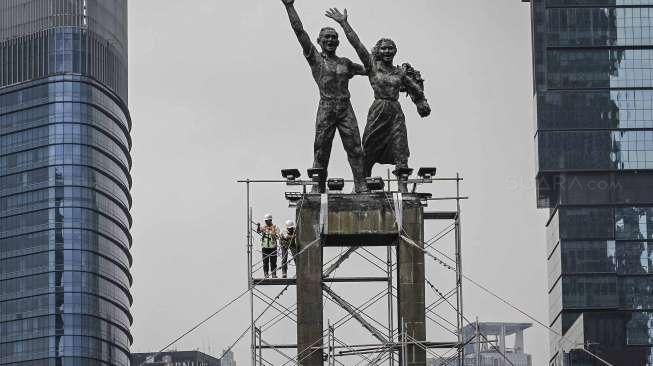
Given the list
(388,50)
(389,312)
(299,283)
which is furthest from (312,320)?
(388,50)

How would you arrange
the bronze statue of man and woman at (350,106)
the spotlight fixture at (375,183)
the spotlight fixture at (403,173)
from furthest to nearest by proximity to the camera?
the bronze statue of man and woman at (350,106) → the spotlight fixture at (403,173) → the spotlight fixture at (375,183)

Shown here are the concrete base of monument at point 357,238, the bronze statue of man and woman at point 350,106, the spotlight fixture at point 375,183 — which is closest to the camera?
the concrete base of monument at point 357,238

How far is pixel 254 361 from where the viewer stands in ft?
154

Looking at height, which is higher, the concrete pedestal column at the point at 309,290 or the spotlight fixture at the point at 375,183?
the spotlight fixture at the point at 375,183

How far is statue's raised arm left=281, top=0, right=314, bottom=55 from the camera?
153ft

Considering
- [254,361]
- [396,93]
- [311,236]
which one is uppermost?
[396,93]

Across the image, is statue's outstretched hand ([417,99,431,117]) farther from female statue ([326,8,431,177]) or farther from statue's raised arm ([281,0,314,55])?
statue's raised arm ([281,0,314,55])

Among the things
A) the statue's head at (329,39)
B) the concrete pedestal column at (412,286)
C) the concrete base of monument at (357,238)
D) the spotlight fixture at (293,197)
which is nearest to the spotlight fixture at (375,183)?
the concrete base of monument at (357,238)

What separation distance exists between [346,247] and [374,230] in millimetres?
2317

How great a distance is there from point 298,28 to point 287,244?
16.2ft

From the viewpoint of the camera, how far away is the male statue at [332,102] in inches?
1854

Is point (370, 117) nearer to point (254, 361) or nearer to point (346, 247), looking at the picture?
point (346, 247)

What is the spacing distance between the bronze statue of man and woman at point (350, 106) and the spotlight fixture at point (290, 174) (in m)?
0.93

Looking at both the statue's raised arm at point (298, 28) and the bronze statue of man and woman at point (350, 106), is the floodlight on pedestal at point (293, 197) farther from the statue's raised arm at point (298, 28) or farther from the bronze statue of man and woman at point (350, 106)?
the statue's raised arm at point (298, 28)
